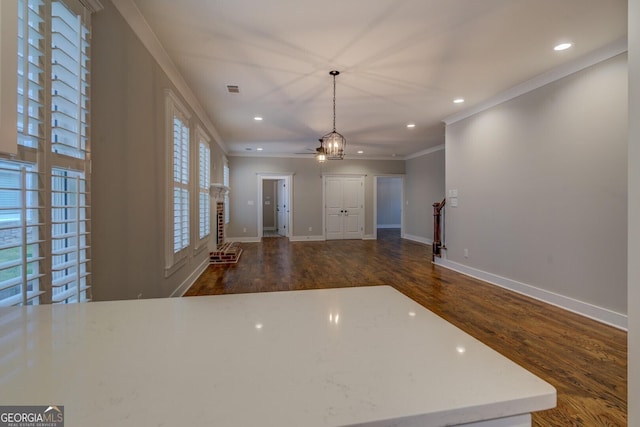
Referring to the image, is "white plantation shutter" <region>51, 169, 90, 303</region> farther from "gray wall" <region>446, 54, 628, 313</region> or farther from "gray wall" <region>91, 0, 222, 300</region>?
"gray wall" <region>446, 54, 628, 313</region>

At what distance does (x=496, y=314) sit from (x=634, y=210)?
2131mm

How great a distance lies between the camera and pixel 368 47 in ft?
8.94

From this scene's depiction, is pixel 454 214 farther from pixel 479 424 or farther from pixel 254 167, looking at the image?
pixel 254 167

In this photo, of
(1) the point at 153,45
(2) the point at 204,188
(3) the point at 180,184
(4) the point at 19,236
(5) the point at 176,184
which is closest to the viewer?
(4) the point at 19,236

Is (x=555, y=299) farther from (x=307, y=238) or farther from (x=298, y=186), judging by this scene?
(x=298, y=186)

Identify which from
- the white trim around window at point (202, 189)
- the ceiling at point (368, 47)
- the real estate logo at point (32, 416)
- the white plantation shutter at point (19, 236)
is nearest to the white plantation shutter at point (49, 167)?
the white plantation shutter at point (19, 236)

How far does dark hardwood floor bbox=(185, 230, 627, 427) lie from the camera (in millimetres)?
1801

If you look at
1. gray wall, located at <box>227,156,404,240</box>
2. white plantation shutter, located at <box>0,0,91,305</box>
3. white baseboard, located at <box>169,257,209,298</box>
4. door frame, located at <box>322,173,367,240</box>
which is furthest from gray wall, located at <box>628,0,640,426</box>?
door frame, located at <box>322,173,367,240</box>

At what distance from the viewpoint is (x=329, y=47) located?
273cm

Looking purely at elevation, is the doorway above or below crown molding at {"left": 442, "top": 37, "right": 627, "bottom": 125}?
below

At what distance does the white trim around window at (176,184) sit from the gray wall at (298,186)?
4.35 metres

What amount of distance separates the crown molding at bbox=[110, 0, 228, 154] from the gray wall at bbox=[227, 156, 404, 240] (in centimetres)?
398

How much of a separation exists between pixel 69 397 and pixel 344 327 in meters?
0.56

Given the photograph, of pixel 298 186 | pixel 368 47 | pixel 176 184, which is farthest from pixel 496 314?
pixel 298 186
